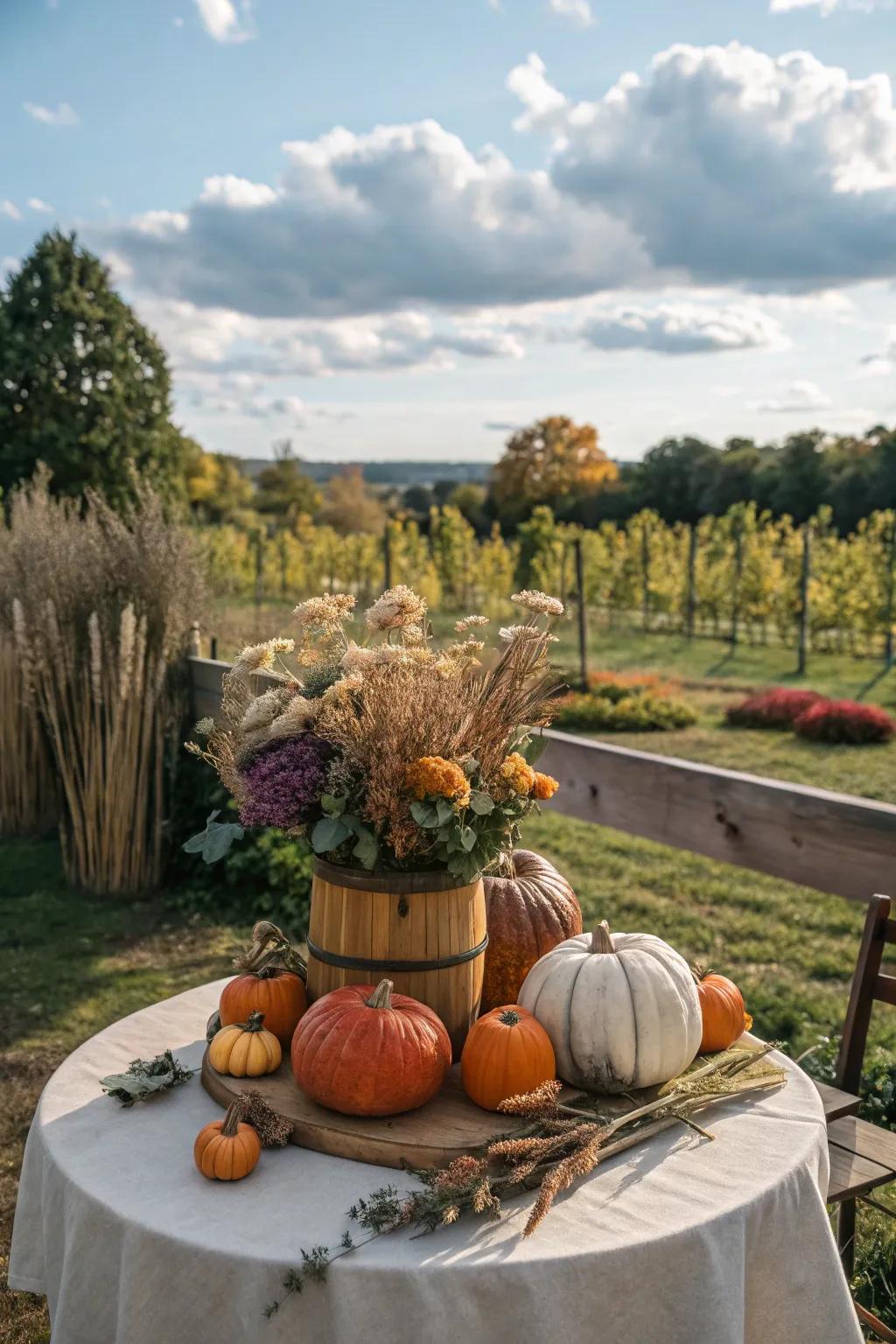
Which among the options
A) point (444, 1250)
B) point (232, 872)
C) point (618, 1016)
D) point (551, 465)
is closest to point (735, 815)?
point (618, 1016)

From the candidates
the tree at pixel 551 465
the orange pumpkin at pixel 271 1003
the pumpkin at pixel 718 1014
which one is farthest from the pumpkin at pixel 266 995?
the tree at pixel 551 465

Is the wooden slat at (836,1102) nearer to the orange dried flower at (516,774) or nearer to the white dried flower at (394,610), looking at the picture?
the orange dried flower at (516,774)

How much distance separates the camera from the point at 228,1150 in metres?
1.42

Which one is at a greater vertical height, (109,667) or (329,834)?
(329,834)

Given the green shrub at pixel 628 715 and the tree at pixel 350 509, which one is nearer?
the green shrub at pixel 628 715

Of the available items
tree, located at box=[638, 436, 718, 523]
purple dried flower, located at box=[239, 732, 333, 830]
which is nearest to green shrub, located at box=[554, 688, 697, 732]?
purple dried flower, located at box=[239, 732, 333, 830]

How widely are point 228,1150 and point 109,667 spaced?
10.7 feet

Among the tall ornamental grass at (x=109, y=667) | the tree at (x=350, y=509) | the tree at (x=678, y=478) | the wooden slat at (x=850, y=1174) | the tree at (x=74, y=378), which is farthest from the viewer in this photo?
the tree at (x=350, y=509)

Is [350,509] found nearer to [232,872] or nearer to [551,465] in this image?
[551,465]

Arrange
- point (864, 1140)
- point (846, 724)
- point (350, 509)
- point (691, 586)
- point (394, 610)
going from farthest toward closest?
point (350, 509)
point (691, 586)
point (846, 724)
point (864, 1140)
point (394, 610)

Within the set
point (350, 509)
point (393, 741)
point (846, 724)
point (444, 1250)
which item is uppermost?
point (350, 509)

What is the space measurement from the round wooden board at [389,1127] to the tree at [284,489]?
28616 millimetres

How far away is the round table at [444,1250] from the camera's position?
1.26 meters

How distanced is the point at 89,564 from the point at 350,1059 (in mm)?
3567
